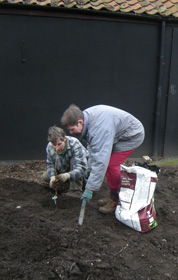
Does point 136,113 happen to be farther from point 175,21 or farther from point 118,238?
point 118,238

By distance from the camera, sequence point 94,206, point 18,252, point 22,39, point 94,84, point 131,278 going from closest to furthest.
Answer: point 131,278 < point 18,252 < point 94,206 < point 22,39 < point 94,84

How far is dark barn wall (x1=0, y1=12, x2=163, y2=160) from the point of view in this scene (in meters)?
4.98

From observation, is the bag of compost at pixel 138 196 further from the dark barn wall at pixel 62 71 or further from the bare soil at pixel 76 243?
the dark barn wall at pixel 62 71

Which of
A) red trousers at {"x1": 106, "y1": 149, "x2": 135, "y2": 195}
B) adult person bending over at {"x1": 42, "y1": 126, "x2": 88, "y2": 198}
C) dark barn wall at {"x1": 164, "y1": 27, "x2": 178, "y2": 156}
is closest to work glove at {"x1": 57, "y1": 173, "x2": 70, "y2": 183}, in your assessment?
adult person bending over at {"x1": 42, "y1": 126, "x2": 88, "y2": 198}

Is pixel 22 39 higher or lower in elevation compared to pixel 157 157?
higher

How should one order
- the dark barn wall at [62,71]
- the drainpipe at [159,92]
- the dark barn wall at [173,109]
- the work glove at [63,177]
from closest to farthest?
1. the work glove at [63,177]
2. the dark barn wall at [62,71]
3. the drainpipe at [159,92]
4. the dark barn wall at [173,109]

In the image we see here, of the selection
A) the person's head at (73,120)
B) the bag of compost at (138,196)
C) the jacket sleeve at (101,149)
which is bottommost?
the bag of compost at (138,196)

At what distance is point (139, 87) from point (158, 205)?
258 cm

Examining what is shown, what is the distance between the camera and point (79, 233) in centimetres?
284

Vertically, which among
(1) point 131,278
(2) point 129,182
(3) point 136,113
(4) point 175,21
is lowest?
(1) point 131,278

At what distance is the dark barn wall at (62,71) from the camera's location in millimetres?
4980

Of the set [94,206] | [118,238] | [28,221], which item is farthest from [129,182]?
[28,221]

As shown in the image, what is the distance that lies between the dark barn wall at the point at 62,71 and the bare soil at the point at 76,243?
1.75 meters

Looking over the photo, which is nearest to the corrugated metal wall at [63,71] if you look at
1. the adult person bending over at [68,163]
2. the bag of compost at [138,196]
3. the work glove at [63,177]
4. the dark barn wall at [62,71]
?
the dark barn wall at [62,71]
